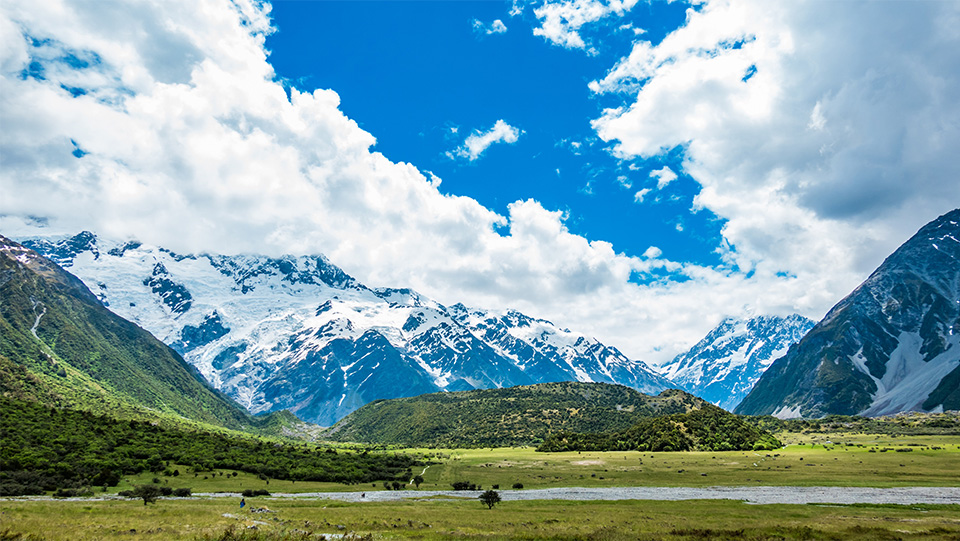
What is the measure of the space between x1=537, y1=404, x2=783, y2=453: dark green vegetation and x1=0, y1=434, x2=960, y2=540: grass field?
5127 cm

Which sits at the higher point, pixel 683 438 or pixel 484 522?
pixel 484 522

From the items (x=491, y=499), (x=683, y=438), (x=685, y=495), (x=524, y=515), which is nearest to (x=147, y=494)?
(x=491, y=499)

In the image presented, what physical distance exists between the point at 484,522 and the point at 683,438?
404 feet

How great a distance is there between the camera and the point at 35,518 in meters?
41.4

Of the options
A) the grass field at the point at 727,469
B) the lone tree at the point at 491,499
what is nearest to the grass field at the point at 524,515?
the grass field at the point at 727,469

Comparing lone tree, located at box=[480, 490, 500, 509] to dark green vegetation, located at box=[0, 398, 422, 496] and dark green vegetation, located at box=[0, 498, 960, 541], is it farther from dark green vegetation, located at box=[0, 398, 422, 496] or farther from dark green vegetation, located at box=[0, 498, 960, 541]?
dark green vegetation, located at box=[0, 398, 422, 496]

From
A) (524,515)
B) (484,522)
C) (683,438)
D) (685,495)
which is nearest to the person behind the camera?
(484,522)

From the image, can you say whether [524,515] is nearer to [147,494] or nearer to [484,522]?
[484,522]

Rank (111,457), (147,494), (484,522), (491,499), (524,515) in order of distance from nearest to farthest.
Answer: (484,522)
(524,515)
(147,494)
(491,499)
(111,457)

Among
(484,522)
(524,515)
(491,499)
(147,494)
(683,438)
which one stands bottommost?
(683,438)

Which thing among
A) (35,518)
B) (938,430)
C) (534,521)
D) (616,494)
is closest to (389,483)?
(616,494)

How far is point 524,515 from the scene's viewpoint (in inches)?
2207

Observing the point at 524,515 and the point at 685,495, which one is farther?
the point at 685,495

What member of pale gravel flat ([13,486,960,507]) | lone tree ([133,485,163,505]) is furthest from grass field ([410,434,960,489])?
lone tree ([133,485,163,505])
